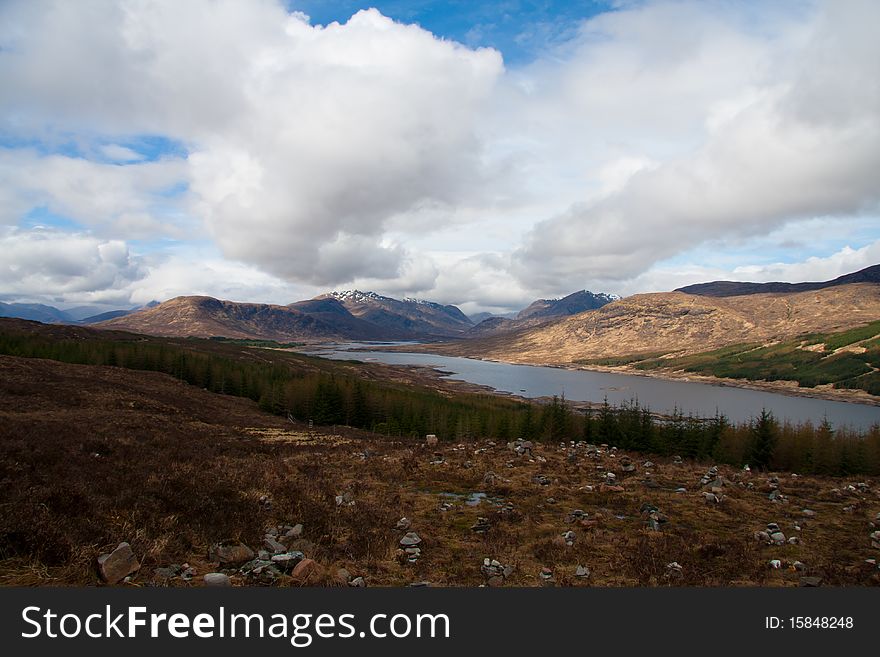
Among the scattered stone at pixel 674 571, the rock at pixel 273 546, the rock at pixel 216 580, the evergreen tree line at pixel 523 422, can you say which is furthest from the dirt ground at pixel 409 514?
the evergreen tree line at pixel 523 422

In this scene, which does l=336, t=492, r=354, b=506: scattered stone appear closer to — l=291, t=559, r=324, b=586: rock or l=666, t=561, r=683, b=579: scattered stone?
l=291, t=559, r=324, b=586: rock

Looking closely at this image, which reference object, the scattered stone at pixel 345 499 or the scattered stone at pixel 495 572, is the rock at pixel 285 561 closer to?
the scattered stone at pixel 495 572

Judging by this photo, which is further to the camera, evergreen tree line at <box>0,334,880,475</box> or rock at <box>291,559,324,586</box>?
evergreen tree line at <box>0,334,880,475</box>

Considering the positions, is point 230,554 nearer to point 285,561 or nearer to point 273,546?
point 273,546

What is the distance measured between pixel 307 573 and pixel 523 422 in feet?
194

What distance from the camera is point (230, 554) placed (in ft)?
30.5

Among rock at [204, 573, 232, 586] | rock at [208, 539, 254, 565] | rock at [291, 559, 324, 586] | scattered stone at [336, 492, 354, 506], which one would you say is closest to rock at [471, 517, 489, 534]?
scattered stone at [336, 492, 354, 506]

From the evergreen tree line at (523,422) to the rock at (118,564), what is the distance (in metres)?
32.4

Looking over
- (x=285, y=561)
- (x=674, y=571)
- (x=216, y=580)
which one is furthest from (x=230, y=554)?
(x=674, y=571)

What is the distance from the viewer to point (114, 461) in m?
15.5

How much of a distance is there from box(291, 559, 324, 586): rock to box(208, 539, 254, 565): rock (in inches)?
63.2

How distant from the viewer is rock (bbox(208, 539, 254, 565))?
9.12 meters

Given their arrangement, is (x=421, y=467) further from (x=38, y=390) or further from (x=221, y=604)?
(x=38, y=390)

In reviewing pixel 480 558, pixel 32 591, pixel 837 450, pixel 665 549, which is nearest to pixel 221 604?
pixel 32 591
